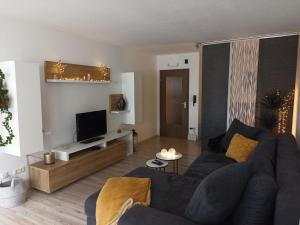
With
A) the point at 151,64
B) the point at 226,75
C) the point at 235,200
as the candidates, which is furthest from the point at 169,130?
the point at 235,200

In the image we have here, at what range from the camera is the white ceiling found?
2.53 metres

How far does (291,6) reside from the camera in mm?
2619

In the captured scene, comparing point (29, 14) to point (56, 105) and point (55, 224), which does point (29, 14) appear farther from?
point (55, 224)

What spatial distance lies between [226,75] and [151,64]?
7.90ft

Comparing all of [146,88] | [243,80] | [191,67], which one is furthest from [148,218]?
[191,67]

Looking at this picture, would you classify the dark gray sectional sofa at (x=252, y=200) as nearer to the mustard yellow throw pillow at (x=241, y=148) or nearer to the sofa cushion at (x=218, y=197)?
the sofa cushion at (x=218, y=197)

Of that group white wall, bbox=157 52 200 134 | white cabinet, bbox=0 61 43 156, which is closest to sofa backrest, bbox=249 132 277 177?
white cabinet, bbox=0 61 43 156

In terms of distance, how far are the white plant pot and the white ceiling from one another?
2.21 m

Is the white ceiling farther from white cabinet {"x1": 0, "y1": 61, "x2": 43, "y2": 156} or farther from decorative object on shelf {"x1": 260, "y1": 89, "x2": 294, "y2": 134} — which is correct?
decorative object on shelf {"x1": 260, "y1": 89, "x2": 294, "y2": 134}

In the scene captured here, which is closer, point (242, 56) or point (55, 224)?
point (55, 224)

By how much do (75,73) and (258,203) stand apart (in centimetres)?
347

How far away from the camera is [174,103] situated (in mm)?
6633

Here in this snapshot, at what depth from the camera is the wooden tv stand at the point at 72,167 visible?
3.18 m

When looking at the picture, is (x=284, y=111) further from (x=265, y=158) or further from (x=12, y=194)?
(x=12, y=194)
